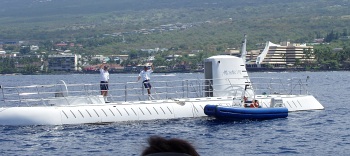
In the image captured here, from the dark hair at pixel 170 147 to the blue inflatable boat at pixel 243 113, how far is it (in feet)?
75.7

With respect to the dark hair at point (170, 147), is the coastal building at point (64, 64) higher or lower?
lower

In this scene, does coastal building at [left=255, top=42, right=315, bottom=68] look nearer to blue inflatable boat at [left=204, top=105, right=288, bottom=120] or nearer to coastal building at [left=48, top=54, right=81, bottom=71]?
coastal building at [left=48, top=54, right=81, bottom=71]

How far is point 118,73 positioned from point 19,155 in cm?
12412

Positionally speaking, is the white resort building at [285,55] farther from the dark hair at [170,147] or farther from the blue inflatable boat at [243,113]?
the dark hair at [170,147]

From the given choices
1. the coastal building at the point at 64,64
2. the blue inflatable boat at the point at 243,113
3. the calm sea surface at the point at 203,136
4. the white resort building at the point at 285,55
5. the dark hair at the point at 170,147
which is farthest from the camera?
the coastal building at the point at 64,64

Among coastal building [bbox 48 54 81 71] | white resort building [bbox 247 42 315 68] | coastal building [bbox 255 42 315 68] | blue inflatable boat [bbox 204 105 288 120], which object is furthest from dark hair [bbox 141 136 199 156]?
coastal building [bbox 48 54 81 71]

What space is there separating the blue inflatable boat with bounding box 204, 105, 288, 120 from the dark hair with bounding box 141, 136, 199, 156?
23083 mm

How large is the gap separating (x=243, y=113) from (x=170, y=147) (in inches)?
944

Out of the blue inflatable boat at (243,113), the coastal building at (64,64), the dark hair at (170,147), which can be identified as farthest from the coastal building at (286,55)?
the dark hair at (170,147)

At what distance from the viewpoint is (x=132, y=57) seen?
17800 cm

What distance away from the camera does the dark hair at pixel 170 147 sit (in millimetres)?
9750

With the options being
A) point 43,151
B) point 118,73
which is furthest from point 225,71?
point 118,73

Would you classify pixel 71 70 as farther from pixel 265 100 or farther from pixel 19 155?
pixel 19 155

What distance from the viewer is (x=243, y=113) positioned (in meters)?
33.6
